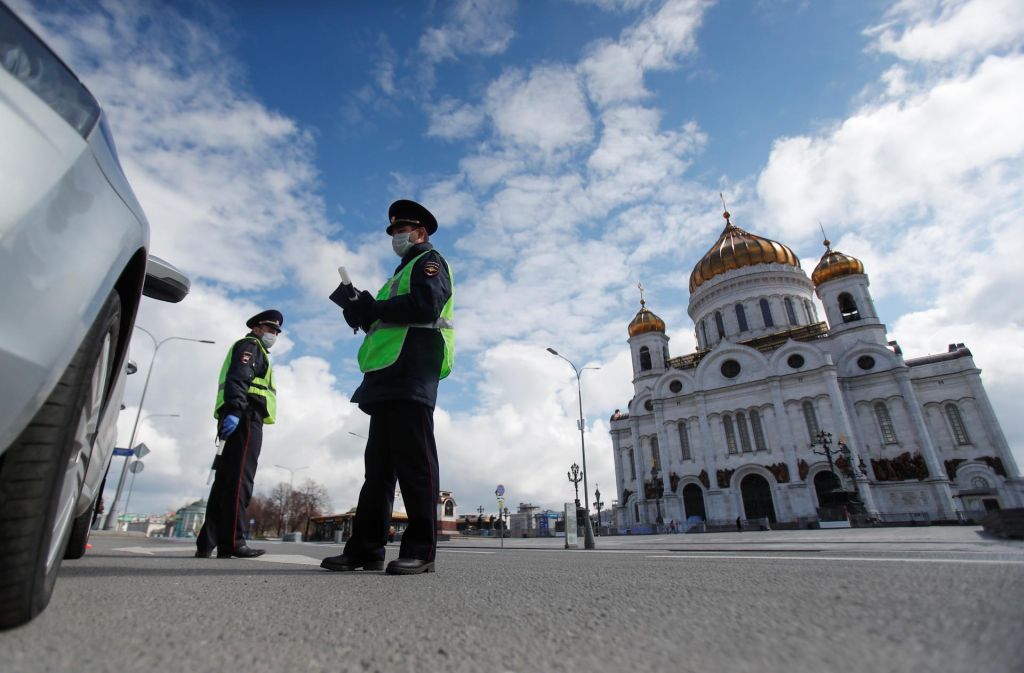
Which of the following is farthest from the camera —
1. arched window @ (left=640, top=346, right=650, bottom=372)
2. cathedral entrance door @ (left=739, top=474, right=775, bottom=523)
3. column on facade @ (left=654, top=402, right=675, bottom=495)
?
arched window @ (left=640, top=346, right=650, bottom=372)

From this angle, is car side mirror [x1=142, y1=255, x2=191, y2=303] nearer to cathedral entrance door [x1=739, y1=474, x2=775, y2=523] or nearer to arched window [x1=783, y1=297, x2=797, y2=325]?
cathedral entrance door [x1=739, y1=474, x2=775, y2=523]

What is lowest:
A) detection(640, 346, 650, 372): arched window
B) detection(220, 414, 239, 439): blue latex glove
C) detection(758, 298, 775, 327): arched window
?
detection(220, 414, 239, 439): blue latex glove

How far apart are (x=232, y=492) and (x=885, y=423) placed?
126 ft

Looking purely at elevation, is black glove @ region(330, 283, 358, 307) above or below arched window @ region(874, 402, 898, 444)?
below

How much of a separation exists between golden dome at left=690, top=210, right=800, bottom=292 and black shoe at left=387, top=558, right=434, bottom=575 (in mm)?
43596

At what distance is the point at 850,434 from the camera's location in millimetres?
30891

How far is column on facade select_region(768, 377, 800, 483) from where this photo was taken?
31719mm

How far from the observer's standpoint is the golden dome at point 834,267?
35.6m

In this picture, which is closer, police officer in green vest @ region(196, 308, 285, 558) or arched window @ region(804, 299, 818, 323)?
police officer in green vest @ region(196, 308, 285, 558)

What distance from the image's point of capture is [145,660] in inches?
33.2

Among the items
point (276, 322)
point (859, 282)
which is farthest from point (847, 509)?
point (276, 322)

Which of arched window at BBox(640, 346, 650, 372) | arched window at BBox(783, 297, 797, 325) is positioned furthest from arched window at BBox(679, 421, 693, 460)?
arched window at BBox(783, 297, 797, 325)

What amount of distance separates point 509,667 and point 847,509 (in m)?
34.1

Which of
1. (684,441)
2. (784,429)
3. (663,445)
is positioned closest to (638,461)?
(663,445)
